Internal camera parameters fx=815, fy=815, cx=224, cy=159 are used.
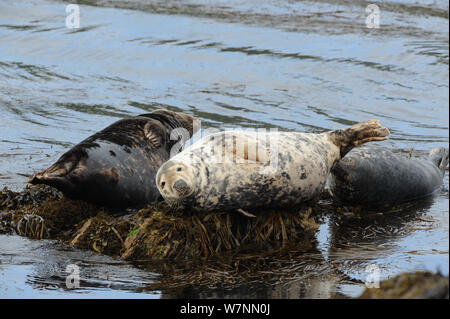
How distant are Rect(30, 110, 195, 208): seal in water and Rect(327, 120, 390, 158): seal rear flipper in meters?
1.61

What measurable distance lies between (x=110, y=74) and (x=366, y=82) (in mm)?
4341

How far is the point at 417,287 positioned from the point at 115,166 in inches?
149

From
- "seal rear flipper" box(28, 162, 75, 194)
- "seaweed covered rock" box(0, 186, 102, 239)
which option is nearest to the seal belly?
"seal rear flipper" box(28, 162, 75, 194)

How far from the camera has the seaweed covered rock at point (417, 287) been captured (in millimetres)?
3723

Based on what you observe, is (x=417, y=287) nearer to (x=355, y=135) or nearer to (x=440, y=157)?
(x=355, y=135)

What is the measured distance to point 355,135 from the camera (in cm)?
762

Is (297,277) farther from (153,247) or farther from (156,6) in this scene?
(156,6)

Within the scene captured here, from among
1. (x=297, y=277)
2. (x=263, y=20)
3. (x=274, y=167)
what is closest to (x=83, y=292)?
(x=297, y=277)

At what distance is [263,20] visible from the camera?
711 inches

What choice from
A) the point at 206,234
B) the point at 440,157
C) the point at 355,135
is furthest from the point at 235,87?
the point at 206,234

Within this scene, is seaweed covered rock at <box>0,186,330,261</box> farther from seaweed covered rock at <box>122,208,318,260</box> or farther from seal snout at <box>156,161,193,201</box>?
seal snout at <box>156,161,193,201</box>

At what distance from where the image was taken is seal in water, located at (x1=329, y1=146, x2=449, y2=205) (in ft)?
25.7

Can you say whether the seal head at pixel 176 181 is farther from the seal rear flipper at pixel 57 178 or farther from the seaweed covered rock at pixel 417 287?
the seaweed covered rock at pixel 417 287

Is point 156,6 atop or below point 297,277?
atop
